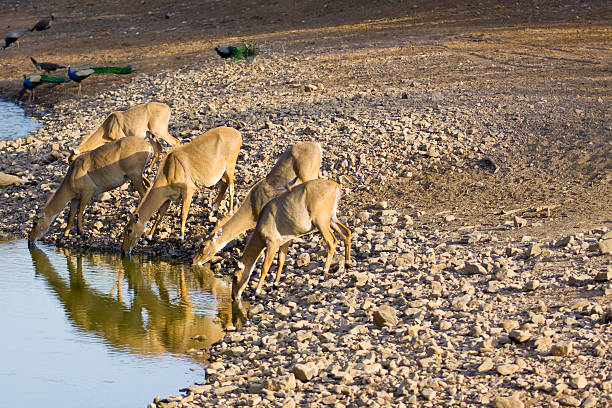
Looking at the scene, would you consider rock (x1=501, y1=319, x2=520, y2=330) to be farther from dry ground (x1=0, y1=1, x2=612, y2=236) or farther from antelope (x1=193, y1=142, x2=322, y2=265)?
antelope (x1=193, y1=142, x2=322, y2=265)

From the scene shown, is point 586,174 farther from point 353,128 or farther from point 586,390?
point 586,390

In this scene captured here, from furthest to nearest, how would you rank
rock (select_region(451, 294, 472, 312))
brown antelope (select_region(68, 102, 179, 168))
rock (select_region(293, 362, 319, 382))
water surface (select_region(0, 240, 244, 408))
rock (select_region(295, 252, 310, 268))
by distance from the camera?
brown antelope (select_region(68, 102, 179, 168)) < rock (select_region(295, 252, 310, 268)) < rock (select_region(451, 294, 472, 312)) < water surface (select_region(0, 240, 244, 408)) < rock (select_region(293, 362, 319, 382))

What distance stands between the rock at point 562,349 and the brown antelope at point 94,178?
26.3ft

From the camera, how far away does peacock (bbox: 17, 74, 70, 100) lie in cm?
2408

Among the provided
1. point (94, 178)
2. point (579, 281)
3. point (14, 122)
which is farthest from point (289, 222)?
point (14, 122)

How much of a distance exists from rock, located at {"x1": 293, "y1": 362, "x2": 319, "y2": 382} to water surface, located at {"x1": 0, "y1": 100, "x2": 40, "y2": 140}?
13801 mm

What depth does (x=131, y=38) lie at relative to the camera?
29359 millimetres

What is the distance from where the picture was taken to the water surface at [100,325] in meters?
8.87

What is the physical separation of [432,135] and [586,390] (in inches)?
340

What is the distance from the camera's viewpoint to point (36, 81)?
2419 cm

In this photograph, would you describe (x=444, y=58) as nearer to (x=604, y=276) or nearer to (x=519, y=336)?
(x=604, y=276)

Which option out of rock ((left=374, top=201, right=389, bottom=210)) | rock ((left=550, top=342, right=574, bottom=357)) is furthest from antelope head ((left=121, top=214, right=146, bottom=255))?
rock ((left=550, top=342, right=574, bottom=357))

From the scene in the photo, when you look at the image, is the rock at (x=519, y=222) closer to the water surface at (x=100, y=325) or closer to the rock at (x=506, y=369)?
the water surface at (x=100, y=325)

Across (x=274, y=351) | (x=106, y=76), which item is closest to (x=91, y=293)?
(x=274, y=351)
